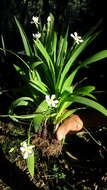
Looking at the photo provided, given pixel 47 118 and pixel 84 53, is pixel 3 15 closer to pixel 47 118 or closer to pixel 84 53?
pixel 84 53

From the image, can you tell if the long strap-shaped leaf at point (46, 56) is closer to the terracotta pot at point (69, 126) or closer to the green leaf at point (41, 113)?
the green leaf at point (41, 113)

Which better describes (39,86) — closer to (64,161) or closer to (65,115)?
(65,115)

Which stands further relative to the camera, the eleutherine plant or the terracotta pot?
the terracotta pot

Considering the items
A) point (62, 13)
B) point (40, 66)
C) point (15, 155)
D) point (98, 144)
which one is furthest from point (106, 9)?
point (15, 155)

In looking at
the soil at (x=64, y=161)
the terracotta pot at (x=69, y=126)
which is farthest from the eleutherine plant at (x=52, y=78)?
the soil at (x=64, y=161)

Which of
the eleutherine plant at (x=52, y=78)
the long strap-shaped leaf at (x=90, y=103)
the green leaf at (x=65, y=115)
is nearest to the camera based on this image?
the long strap-shaped leaf at (x=90, y=103)

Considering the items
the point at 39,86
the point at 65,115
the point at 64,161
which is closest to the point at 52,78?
the point at 39,86

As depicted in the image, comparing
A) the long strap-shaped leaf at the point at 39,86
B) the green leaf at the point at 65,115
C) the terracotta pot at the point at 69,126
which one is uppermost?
the long strap-shaped leaf at the point at 39,86

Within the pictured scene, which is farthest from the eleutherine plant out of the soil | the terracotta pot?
the soil

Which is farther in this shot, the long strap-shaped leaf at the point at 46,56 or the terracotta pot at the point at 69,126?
the terracotta pot at the point at 69,126

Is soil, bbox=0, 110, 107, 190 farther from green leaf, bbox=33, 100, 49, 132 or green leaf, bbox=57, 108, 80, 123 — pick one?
green leaf, bbox=33, 100, 49, 132
